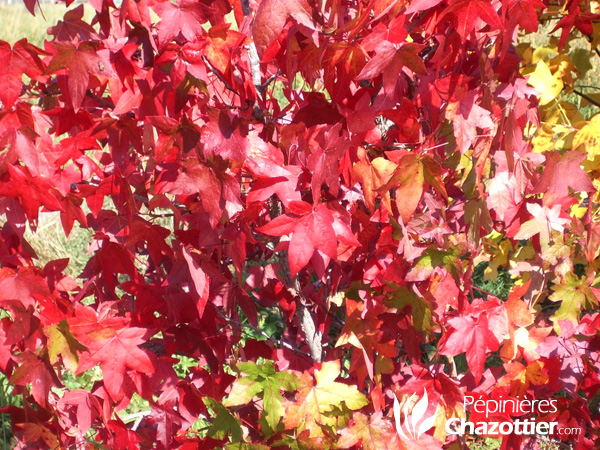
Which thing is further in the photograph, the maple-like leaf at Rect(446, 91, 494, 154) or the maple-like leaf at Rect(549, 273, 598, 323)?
the maple-like leaf at Rect(549, 273, 598, 323)

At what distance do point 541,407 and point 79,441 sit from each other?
1.28 metres

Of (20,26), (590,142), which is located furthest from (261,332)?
(20,26)

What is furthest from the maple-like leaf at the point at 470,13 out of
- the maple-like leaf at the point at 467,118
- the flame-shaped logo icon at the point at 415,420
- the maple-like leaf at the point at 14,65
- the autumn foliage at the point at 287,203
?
the flame-shaped logo icon at the point at 415,420

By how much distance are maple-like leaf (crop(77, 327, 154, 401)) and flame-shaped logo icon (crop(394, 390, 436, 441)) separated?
58cm

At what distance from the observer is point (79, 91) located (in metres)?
1.11

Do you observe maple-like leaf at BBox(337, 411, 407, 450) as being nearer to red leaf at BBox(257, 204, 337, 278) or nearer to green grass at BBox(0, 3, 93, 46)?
red leaf at BBox(257, 204, 337, 278)

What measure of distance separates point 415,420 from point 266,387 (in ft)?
1.23

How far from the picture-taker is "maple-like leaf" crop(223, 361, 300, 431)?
4.35 ft

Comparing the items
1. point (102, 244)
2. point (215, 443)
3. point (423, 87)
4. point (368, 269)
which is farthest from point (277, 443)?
point (423, 87)

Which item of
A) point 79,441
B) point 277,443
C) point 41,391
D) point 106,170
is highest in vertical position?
point 106,170

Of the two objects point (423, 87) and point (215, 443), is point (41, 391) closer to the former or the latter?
point (215, 443)

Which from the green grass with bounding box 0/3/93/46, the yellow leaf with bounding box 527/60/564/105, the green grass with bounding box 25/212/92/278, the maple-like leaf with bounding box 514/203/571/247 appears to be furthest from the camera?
the green grass with bounding box 0/3/93/46

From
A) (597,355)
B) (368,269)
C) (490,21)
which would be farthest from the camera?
(597,355)

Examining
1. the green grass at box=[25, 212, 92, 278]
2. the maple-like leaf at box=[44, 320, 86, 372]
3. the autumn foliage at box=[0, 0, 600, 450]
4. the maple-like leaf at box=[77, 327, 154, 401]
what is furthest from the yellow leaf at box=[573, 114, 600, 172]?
the green grass at box=[25, 212, 92, 278]
